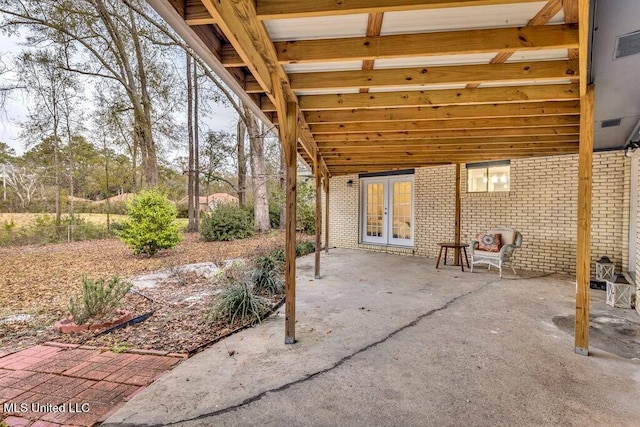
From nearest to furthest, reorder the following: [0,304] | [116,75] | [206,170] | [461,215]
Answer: [0,304] → [461,215] → [116,75] → [206,170]

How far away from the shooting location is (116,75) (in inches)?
406

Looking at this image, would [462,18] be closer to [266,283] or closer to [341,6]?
[341,6]

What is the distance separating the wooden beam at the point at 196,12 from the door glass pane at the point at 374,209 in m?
7.66

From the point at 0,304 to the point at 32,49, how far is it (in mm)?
8767

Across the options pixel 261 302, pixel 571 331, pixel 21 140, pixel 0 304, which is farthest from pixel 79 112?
pixel 571 331

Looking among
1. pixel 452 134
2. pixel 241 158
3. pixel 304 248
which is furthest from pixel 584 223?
pixel 241 158

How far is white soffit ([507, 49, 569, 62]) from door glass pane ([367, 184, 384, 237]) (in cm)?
636

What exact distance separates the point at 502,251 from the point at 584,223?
321cm

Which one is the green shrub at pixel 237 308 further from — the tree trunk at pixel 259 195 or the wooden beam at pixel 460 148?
the tree trunk at pixel 259 195

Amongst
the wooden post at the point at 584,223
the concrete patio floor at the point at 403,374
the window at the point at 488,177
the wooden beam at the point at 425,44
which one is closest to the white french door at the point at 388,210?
the window at the point at 488,177

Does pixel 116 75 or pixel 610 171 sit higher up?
pixel 116 75

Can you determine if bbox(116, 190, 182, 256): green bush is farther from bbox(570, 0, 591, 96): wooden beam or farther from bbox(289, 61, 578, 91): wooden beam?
bbox(570, 0, 591, 96): wooden beam

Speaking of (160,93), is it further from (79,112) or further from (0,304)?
(0,304)

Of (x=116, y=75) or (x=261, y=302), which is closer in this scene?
(x=261, y=302)
